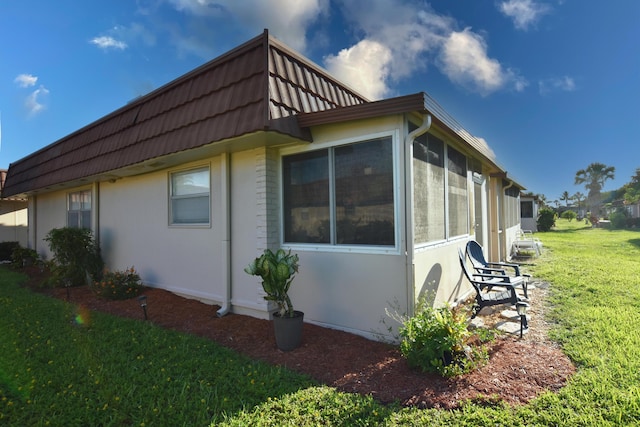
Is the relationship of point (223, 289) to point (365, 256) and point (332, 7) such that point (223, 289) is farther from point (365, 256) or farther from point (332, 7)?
point (332, 7)

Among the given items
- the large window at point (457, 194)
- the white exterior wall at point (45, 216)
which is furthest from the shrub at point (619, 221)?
the white exterior wall at point (45, 216)

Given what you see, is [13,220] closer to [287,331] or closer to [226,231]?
[226,231]

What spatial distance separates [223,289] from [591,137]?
3831cm

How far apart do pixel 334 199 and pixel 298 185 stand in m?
0.69

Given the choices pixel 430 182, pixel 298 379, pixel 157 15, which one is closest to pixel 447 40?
pixel 430 182

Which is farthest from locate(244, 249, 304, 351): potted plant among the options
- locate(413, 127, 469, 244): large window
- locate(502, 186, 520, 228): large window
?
locate(502, 186, 520, 228): large window

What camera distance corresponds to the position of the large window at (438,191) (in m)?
4.34

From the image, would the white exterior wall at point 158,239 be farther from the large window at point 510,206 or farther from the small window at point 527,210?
the small window at point 527,210

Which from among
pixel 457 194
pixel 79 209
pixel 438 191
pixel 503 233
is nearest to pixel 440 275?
pixel 438 191

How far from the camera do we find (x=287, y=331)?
3.80 meters

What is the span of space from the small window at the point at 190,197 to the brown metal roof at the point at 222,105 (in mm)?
776

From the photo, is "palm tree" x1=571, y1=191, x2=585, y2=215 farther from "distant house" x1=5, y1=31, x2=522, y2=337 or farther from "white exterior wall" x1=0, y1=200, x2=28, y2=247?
"white exterior wall" x1=0, y1=200, x2=28, y2=247

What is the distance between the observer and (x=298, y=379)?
3133mm

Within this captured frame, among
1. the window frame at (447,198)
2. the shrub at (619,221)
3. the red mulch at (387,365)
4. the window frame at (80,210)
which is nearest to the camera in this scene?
the red mulch at (387,365)
